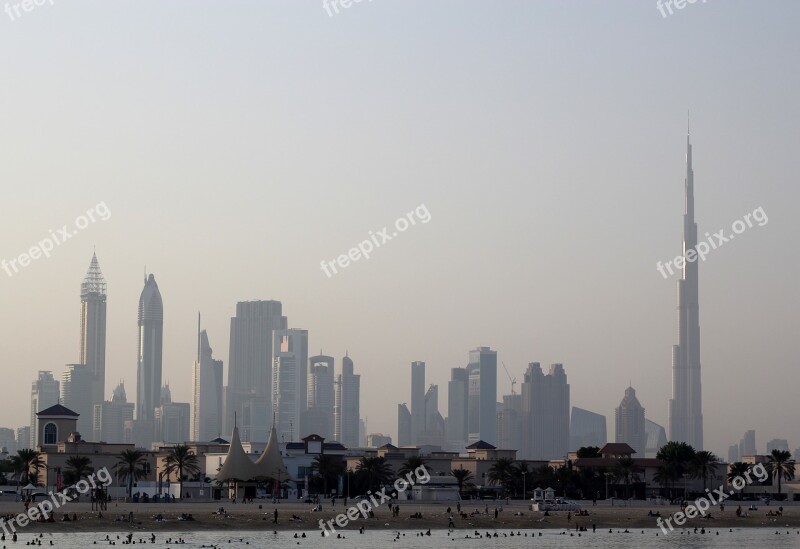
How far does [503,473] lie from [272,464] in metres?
24.9

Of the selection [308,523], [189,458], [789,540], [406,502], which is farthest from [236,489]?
[789,540]

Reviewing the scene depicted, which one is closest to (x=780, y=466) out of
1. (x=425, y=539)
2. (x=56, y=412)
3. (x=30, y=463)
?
(x=425, y=539)

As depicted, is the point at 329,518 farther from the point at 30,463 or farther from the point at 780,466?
the point at 780,466

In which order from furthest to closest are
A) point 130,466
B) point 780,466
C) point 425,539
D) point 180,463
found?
point 780,466 → point 180,463 → point 130,466 → point 425,539

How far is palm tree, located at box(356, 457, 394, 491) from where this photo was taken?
152 m

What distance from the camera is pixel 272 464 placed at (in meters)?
150

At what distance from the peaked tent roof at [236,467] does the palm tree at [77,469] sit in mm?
12880

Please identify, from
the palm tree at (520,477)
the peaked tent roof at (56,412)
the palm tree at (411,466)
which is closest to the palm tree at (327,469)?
the palm tree at (411,466)

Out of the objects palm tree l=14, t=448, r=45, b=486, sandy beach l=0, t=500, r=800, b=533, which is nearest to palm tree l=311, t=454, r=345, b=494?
sandy beach l=0, t=500, r=800, b=533

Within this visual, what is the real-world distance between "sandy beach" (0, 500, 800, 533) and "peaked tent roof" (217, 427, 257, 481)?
29.5 feet

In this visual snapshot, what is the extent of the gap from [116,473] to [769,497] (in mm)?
68761

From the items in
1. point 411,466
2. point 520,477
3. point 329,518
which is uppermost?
point 411,466

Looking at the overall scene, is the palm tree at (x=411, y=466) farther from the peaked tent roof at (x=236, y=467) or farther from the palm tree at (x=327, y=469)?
the peaked tent roof at (x=236, y=467)

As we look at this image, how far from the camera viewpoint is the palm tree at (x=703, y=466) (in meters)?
160
